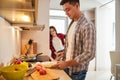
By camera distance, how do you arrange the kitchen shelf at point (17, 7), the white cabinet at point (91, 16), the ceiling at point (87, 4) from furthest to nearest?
the white cabinet at point (91, 16) → the ceiling at point (87, 4) → the kitchen shelf at point (17, 7)

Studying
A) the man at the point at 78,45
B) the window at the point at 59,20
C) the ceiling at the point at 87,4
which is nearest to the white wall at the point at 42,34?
the man at the point at 78,45

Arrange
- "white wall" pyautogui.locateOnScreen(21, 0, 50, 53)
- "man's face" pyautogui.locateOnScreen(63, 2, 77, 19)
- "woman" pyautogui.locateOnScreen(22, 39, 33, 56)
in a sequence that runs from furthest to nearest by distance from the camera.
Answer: "white wall" pyautogui.locateOnScreen(21, 0, 50, 53) → "woman" pyautogui.locateOnScreen(22, 39, 33, 56) → "man's face" pyautogui.locateOnScreen(63, 2, 77, 19)

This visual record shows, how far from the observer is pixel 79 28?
1.74 metres

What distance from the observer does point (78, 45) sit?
1.76m

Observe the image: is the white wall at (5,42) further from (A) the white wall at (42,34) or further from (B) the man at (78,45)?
(A) the white wall at (42,34)

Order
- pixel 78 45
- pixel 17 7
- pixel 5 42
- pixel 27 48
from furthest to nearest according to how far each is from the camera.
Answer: pixel 27 48 < pixel 5 42 < pixel 78 45 < pixel 17 7

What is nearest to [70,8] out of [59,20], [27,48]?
[27,48]

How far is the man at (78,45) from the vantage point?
1655 mm

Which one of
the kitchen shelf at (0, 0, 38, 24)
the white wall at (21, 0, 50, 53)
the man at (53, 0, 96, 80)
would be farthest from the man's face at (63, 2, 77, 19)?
the white wall at (21, 0, 50, 53)

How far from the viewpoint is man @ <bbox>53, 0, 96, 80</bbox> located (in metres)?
1.66

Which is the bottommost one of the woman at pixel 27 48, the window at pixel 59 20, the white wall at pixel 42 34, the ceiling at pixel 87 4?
the woman at pixel 27 48

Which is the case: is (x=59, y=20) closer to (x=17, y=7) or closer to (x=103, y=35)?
(x=103, y=35)

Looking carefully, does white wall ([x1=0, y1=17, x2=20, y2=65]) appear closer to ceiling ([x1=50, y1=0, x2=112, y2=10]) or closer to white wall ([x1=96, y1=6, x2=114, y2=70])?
ceiling ([x1=50, y1=0, x2=112, y2=10])

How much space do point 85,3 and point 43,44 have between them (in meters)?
3.44
